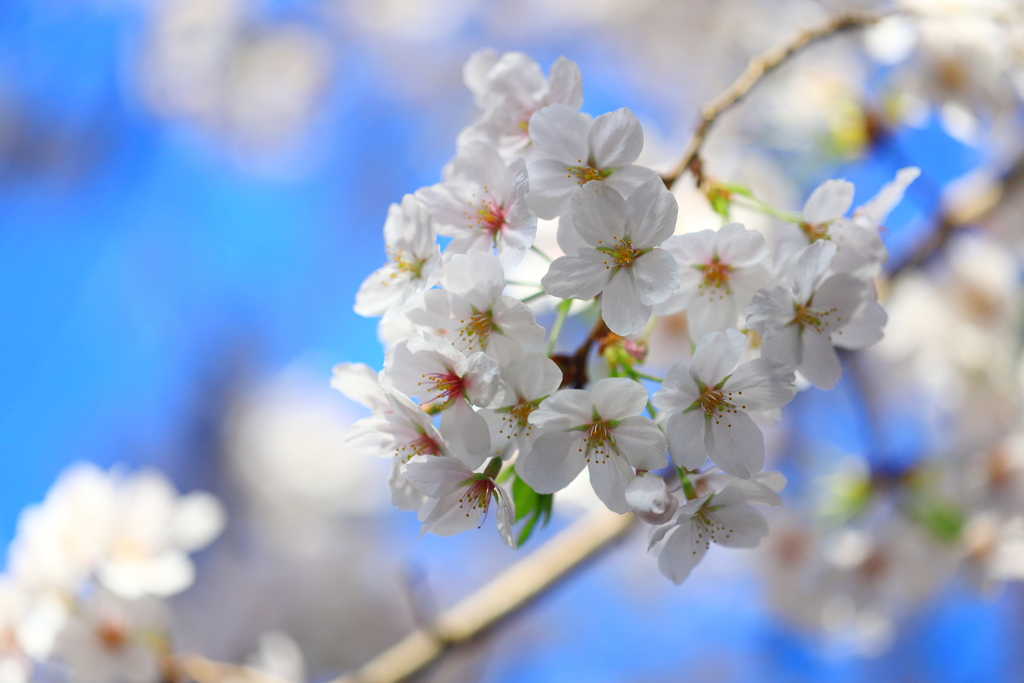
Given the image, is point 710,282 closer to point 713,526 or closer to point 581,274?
point 581,274

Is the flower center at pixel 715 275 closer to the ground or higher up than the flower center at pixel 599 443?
higher up

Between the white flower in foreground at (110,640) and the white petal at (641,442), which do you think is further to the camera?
the white flower in foreground at (110,640)

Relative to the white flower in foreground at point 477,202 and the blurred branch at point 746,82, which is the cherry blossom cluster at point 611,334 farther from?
the blurred branch at point 746,82

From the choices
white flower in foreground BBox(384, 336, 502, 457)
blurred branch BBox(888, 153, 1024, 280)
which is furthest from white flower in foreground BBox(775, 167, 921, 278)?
blurred branch BBox(888, 153, 1024, 280)

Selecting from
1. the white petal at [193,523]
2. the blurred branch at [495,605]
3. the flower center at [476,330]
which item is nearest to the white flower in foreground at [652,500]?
the flower center at [476,330]

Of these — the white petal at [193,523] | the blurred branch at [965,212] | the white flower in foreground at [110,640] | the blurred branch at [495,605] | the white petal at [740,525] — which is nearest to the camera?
the white petal at [740,525]

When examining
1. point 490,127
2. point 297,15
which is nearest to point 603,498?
point 490,127

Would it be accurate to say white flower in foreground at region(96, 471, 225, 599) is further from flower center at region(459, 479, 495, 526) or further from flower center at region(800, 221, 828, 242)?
flower center at region(800, 221, 828, 242)
